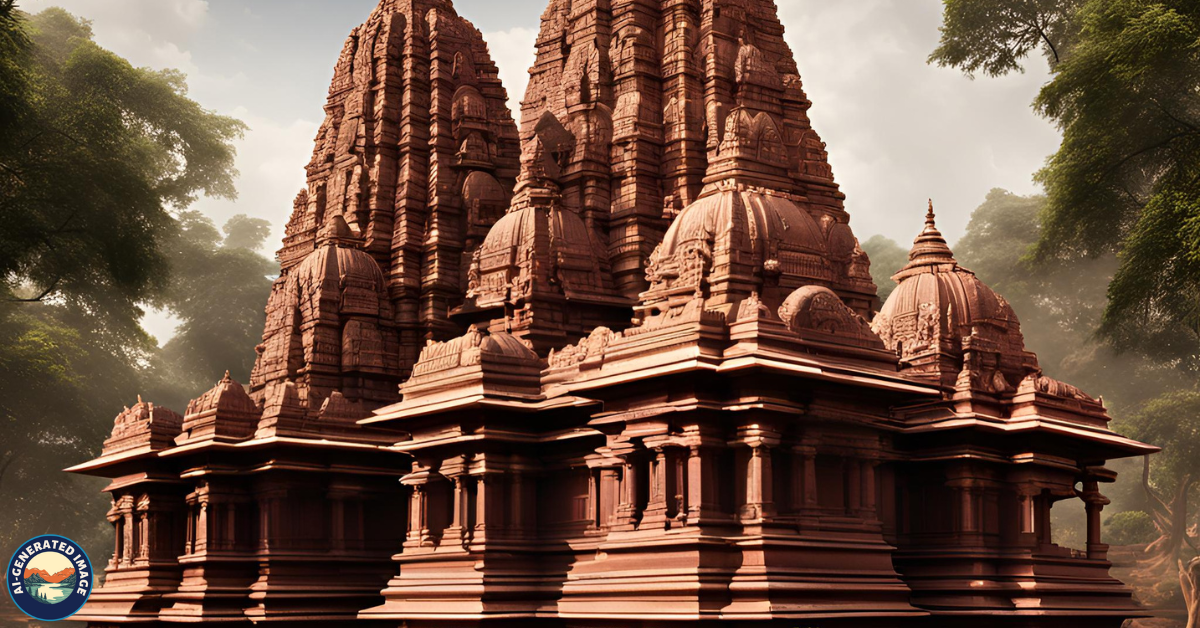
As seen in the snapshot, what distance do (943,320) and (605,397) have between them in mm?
5555

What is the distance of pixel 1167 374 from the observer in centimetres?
4666

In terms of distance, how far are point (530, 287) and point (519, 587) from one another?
4332 millimetres

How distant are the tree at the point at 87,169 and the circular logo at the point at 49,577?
18.5m

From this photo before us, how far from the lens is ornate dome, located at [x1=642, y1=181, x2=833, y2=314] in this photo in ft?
54.2

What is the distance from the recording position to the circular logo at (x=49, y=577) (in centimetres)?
1312

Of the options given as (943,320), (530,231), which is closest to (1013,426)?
(943,320)

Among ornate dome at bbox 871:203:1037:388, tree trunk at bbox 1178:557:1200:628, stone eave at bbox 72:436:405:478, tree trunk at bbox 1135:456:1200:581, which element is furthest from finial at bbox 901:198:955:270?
tree trunk at bbox 1135:456:1200:581

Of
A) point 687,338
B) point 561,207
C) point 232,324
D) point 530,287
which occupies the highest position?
point 232,324

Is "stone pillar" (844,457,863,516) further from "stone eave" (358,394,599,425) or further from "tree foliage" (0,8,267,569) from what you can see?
"tree foliage" (0,8,267,569)

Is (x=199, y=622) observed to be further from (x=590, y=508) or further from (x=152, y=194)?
(x=152, y=194)

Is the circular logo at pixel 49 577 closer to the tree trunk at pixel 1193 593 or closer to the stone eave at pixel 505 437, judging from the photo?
the stone eave at pixel 505 437

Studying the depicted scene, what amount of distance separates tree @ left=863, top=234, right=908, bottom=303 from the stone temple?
33228mm

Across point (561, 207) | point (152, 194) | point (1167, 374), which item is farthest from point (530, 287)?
point (1167, 374)

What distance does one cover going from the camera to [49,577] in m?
13.9
